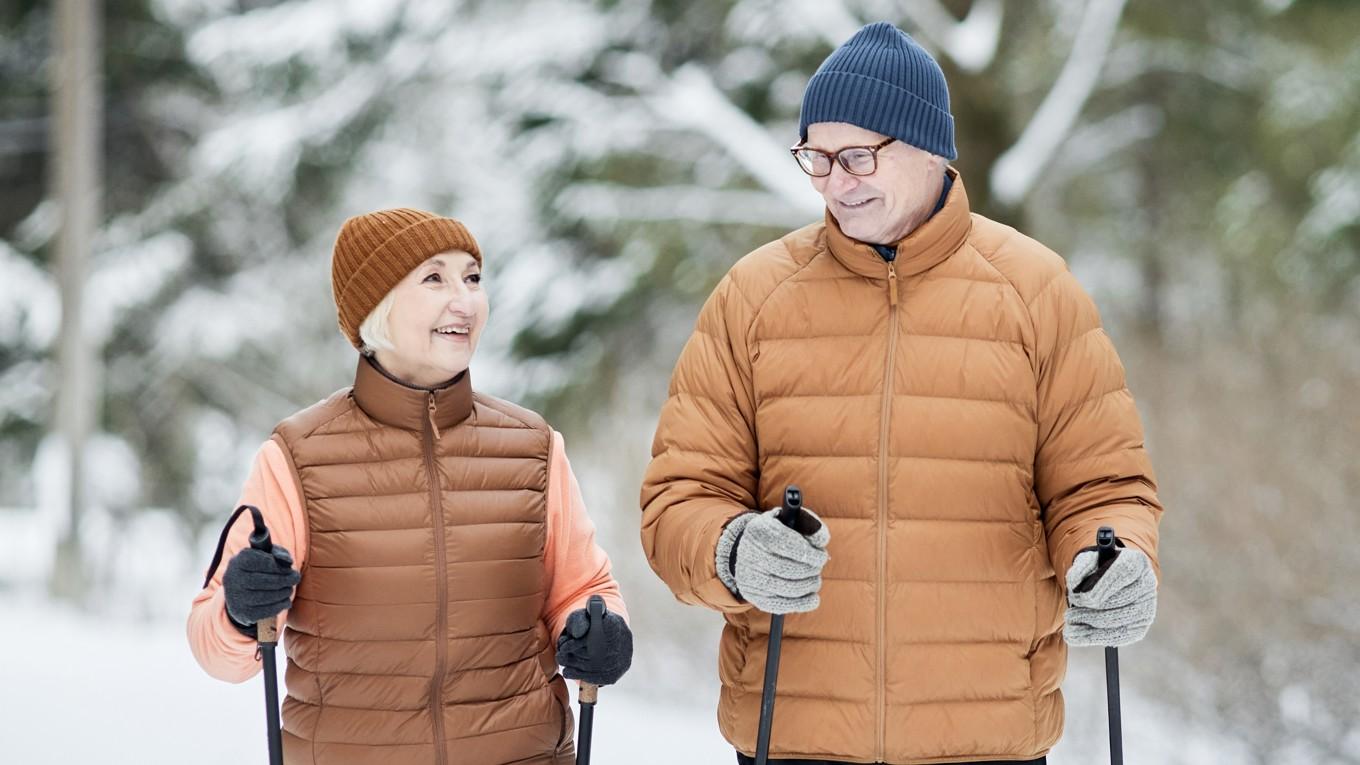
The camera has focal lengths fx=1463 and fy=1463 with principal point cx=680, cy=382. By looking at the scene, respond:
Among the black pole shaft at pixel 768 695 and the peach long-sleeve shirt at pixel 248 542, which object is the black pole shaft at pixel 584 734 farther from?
the black pole shaft at pixel 768 695

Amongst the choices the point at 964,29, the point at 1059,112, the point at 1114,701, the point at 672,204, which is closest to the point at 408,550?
the point at 1114,701

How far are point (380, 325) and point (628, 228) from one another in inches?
225

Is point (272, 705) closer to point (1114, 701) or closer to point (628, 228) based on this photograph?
point (1114, 701)

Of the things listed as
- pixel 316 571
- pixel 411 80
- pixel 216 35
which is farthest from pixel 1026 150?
pixel 216 35

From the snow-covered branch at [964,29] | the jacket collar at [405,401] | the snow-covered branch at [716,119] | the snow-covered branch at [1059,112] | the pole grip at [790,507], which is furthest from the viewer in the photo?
the snow-covered branch at [716,119]

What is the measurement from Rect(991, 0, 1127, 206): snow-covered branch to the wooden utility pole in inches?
283

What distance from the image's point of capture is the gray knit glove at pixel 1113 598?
2.24m

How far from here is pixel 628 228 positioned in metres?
8.26

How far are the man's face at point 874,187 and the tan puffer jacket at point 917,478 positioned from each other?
0.05 metres

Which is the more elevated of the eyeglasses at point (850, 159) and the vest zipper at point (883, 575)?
the eyeglasses at point (850, 159)

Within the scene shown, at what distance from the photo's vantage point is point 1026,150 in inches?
272

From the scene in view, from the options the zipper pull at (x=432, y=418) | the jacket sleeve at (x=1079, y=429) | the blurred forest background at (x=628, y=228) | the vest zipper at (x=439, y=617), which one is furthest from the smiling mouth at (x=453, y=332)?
the blurred forest background at (x=628, y=228)

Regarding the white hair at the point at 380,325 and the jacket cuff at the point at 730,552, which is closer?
the jacket cuff at the point at 730,552

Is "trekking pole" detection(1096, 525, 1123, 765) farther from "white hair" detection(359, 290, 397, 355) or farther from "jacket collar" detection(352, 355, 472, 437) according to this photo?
"white hair" detection(359, 290, 397, 355)
